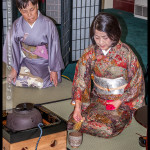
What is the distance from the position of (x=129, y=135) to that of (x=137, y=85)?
52 centimetres

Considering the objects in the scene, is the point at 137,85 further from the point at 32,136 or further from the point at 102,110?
the point at 32,136

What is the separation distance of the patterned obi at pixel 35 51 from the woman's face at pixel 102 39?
142cm

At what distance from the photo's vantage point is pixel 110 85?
12.2 feet

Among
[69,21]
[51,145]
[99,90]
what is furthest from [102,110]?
[69,21]

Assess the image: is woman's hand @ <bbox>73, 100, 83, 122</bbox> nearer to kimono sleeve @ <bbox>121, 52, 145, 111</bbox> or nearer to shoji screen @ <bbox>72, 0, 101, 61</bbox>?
kimono sleeve @ <bbox>121, 52, 145, 111</bbox>

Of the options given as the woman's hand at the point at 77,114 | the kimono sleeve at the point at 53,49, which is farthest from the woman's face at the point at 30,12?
the woman's hand at the point at 77,114

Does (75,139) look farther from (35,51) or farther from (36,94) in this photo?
(35,51)

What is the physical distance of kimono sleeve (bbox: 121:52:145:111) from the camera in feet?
11.9

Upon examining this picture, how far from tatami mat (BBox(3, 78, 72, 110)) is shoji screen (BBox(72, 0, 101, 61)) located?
0.85 metres

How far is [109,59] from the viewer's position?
3645mm

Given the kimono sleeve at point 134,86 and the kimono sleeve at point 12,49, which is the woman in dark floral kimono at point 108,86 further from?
the kimono sleeve at point 12,49

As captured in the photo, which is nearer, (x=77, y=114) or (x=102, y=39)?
(x=102, y=39)

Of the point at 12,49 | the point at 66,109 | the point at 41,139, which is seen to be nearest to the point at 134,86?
the point at 66,109

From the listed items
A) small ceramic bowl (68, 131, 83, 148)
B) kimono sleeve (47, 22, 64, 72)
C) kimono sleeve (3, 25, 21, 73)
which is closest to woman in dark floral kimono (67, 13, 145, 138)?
small ceramic bowl (68, 131, 83, 148)
